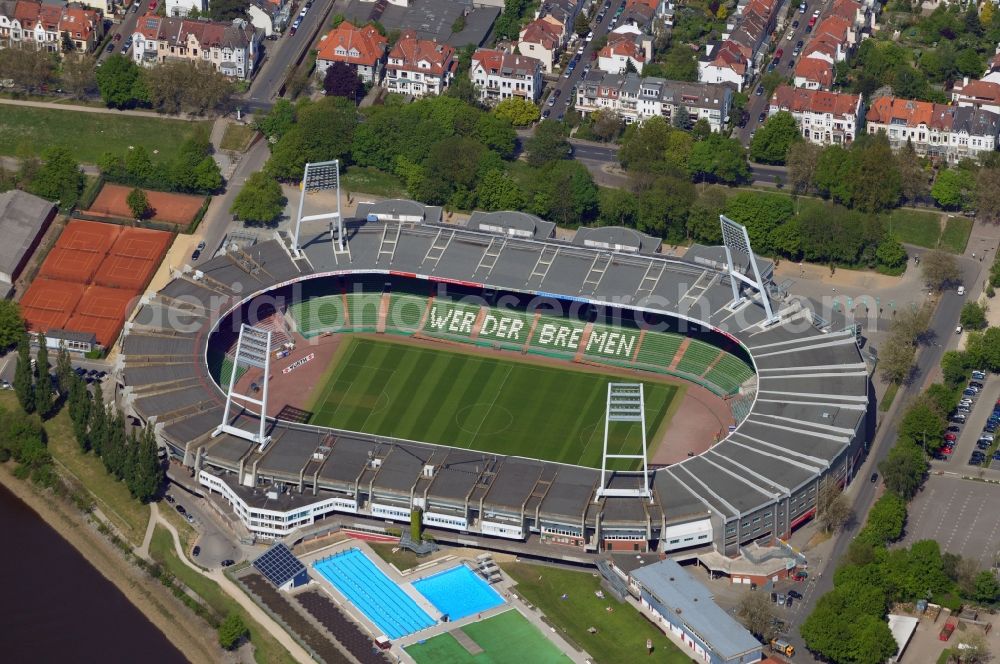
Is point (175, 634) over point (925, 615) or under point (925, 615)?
under

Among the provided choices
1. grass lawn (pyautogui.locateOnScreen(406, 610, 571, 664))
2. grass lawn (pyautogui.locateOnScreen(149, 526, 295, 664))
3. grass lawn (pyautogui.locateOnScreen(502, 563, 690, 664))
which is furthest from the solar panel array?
grass lawn (pyautogui.locateOnScreen(502, 563, 690, 664))

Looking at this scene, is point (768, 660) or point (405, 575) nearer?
point (768, 660)

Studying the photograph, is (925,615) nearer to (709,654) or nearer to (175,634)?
(709,654)

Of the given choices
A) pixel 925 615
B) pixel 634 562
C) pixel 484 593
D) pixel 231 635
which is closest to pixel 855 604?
pixel 925 615

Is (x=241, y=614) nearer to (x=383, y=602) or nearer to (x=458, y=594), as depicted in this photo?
(x=383, y=602)

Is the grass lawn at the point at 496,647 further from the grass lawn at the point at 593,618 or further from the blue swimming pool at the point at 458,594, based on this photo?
the grass lawn at the point at 593,618

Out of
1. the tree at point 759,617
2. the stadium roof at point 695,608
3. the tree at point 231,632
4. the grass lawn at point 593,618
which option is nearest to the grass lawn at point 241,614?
the tree at point 231,632

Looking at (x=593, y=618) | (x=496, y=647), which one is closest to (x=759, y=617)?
(x=593, y=618)
